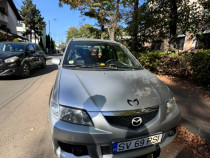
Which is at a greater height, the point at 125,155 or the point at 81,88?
the point at 81,88

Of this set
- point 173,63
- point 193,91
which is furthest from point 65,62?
point 173,63

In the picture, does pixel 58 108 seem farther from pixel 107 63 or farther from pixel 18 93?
pixel 18 93

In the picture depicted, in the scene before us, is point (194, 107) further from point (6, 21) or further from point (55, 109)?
point (6, 21)

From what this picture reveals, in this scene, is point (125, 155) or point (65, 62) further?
point (65, 62)

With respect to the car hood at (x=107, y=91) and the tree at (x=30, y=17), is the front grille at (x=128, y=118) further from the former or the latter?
the tree at (x=30, y=17)

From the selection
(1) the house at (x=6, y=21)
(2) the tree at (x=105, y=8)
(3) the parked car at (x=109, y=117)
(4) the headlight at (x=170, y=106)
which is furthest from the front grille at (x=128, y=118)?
(1) the house at (x=6, y=21)

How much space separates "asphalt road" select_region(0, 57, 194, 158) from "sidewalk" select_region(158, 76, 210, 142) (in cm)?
60

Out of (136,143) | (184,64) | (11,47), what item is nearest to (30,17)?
(11,47)

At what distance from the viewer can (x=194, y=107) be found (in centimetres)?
321

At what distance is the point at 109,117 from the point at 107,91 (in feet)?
1.18

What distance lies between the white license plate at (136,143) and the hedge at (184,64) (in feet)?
12.3

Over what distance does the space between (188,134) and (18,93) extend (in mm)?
4546

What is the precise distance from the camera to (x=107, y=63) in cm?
268

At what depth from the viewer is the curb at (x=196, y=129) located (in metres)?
2.25
